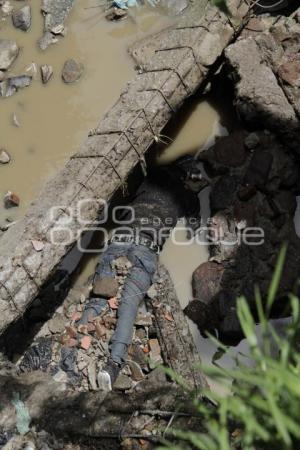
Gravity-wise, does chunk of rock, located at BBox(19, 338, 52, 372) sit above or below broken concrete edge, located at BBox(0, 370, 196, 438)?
below

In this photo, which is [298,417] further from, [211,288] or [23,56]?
[23,56]

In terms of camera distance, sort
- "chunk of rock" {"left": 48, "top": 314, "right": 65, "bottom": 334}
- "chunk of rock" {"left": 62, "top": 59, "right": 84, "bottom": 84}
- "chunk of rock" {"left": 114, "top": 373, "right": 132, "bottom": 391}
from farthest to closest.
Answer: "chunk of rock" {"left": 62, "top": 59, "right": 84, "bottom": 84}, "chunk of rock" {"left": 48, "top": 314, "right": 65, "bottom": 334}, "chunk of rock" {"left": 114, "top": 373, "right": 132, "bottom": 391}

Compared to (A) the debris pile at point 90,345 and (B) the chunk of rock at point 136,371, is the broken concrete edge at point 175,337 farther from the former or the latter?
(B) the chunk of rock at point 136,371

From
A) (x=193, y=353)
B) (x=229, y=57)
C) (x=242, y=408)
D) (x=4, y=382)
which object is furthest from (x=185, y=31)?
(x=242, y=408)

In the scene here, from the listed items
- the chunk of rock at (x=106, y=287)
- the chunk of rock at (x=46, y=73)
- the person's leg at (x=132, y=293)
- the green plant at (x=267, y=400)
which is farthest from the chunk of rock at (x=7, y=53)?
the green plant at (x=267, y=400)

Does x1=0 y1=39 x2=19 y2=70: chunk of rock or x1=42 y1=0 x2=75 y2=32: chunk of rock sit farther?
x1=42 y1=0 x2=75 y2=32: chunk of rock

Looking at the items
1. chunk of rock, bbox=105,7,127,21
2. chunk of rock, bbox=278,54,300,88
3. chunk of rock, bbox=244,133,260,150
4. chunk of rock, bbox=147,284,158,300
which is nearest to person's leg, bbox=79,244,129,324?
chunk of rock, bbox=147,284,158,300

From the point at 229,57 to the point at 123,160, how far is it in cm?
144

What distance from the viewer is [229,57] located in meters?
5.20

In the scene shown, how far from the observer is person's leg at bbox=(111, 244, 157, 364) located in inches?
181

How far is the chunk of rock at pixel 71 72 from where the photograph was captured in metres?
5.91

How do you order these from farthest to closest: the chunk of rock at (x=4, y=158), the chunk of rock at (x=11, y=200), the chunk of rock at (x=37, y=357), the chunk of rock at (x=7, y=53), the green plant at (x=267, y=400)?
the chunk of rock at (x=7, y=53) < the chunk of rock at (x=4, y=158) < the chunk of rock at (x=11, y=200) < the chunk of rock at (x=37, y=357) < the green plant at (x=267, y=400)

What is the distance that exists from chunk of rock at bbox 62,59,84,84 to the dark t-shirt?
4.99 ft

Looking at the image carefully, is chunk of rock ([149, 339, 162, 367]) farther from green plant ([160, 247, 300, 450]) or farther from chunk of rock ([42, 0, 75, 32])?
chunk of rock ([42, 0, 75, 32])
